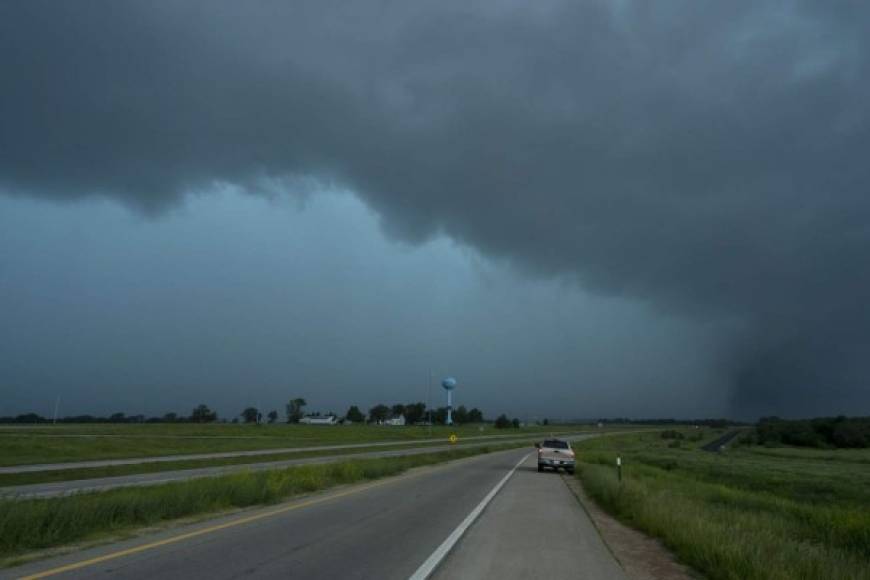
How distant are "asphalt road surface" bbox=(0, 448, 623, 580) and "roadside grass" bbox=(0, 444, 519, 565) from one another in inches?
37.7

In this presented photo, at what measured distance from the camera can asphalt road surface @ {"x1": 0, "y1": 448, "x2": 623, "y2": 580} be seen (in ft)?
29.0

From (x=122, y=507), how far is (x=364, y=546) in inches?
214

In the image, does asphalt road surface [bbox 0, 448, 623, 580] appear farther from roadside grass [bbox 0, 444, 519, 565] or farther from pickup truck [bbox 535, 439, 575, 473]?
pickup truck [bbox 535, 439, 575, 473]

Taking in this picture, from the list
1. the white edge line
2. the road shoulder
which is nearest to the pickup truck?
the white edge line

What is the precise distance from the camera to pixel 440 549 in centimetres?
1105

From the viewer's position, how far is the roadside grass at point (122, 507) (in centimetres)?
1047

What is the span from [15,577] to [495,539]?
300 inches

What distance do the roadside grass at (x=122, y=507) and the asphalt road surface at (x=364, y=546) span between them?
96 cm

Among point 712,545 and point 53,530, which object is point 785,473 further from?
point 53,530

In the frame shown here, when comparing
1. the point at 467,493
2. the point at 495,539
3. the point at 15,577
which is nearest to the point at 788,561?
the point at 495,539

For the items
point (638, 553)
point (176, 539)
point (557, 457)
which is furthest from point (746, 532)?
point (557, 457)

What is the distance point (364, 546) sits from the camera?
36.4 ft

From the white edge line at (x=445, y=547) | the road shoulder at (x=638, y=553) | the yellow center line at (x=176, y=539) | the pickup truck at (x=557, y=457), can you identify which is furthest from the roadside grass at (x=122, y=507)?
the pickup truck at (x=557, y=457)

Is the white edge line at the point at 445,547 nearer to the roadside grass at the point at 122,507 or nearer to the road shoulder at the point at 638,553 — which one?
the road shoulder at the point at 638,553
